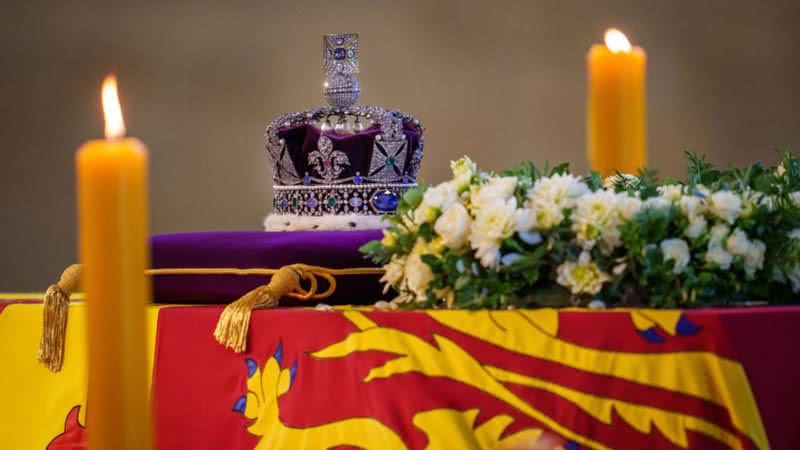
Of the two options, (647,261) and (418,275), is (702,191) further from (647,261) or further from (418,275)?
(418,275)

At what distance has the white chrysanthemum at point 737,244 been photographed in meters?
1.49

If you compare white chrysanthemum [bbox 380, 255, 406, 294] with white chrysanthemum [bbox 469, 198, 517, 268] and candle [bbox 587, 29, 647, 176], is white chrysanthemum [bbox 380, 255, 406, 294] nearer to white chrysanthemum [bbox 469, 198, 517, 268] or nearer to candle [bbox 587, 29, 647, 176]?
white chrysanthemum [bbox 469, 198, 517, 268]

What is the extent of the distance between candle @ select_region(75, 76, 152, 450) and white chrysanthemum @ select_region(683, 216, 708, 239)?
34.3 inches

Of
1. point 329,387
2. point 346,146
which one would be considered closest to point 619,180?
point 329,387

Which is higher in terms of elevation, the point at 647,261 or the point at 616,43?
the point at 616,43

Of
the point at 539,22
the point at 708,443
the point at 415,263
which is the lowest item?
the point at 708,443

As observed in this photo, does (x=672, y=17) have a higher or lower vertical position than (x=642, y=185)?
higher

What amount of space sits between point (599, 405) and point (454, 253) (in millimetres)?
257

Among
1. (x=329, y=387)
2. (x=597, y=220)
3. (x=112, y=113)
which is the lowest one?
(x=329, y=387)

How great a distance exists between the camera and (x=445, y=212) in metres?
1.57

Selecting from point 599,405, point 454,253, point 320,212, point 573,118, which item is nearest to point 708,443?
point 599,405

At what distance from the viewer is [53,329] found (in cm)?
194

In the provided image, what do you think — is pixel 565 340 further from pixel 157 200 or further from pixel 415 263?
pixel 157 200

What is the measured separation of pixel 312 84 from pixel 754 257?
2.77 metres
